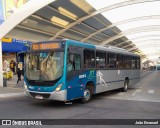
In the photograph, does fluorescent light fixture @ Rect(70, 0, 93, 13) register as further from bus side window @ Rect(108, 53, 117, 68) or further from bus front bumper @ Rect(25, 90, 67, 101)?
bus front bumper @ Rect(25, 90, 67, 101)

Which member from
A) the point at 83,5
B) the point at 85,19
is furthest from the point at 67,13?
the point at 85,19

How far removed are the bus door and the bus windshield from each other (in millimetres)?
407

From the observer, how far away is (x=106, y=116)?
9.27 m

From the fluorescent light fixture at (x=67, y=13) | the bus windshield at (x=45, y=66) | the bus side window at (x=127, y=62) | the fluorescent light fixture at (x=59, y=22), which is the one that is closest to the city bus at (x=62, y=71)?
the bus windshield at (x=45, y=66)

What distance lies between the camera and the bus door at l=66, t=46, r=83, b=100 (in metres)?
11.0

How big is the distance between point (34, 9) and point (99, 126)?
48.6 feet

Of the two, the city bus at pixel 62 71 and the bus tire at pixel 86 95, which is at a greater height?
the city bus at pixel 62 71

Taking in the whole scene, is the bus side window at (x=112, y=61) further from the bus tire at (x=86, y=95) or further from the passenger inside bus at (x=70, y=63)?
the passenger inside bus at (x=70, y=63)

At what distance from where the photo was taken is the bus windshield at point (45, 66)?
1087cm

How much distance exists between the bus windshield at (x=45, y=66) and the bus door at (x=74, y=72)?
407 mm

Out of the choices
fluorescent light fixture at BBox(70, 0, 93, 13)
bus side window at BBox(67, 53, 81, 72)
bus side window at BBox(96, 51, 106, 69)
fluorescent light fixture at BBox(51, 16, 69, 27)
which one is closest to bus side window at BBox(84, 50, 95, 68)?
bus side window at BBox(96, 51, 106, 69)

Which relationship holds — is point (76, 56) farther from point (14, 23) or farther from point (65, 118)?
point (14, 23)

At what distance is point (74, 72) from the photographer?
11.4m

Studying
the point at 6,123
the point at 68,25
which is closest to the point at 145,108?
the point at 6,123
